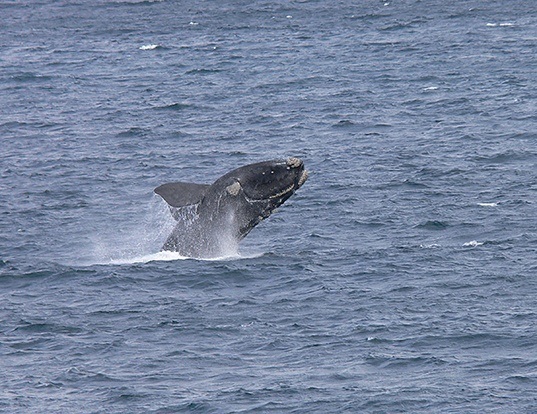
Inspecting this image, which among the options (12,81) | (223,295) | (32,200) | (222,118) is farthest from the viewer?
(12,81)

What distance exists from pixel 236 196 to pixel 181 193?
67.1 inches

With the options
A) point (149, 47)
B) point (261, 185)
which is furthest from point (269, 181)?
point (149, 47)

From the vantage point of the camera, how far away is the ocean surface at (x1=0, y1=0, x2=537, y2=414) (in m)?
33.8

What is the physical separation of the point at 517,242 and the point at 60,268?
15823mm

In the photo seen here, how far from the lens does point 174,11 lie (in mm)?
115750

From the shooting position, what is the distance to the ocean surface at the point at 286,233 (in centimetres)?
3375

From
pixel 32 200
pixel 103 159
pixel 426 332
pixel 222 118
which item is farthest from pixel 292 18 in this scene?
pixel 426 332

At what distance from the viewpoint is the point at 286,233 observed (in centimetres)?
4747

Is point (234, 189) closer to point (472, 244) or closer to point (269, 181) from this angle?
point (269, 181)

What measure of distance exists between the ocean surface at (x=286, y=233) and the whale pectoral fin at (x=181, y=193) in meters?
3.70

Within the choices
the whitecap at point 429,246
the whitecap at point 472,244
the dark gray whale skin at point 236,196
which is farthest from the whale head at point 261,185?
the whitecap at point 472,244

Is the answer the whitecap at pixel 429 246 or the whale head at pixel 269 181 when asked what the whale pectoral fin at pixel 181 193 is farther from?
the whitecap at pixel 429 246

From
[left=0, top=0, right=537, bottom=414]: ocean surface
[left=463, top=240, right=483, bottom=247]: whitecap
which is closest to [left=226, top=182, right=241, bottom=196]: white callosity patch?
[left=0, top=0, right=537, bottom=414]: ocean surface

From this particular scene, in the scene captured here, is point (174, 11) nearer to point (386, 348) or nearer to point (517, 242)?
point (517, 242)
